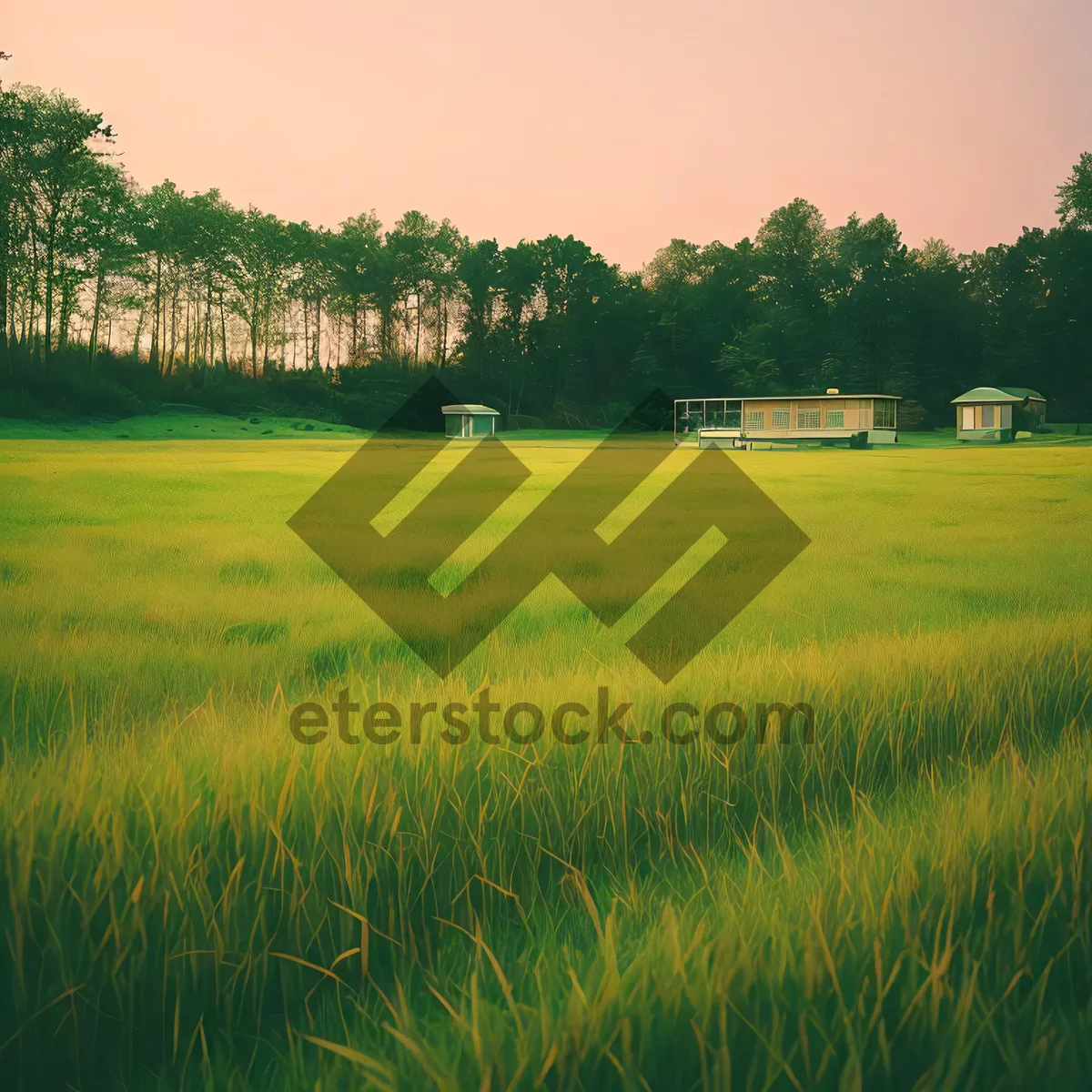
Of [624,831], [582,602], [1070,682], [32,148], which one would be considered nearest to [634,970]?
[624,831]

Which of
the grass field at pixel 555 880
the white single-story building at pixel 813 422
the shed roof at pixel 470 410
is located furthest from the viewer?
the shed roof at pixel 470 410

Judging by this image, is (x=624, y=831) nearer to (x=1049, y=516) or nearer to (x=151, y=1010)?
(x=151, y=1010)

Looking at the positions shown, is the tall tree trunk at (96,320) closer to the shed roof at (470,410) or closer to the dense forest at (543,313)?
the dense forest at (543,313)

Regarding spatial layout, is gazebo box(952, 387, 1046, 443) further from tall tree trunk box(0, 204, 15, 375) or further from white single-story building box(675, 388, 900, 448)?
tall tree trunk box(0, 204, 15, 375)

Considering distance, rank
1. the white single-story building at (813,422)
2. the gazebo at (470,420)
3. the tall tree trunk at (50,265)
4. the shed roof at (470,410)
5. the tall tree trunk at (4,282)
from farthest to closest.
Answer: the gazebo at (470,420) → the shed roof at (470,410) → the white single-story building at (813,422) → the tall tree trunk at (50,265) → the tall tree trunk at (4,282)

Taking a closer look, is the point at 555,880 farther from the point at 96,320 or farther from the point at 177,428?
the point at 96,320

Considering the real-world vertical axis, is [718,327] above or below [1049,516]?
above

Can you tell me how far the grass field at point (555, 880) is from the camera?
1.42m

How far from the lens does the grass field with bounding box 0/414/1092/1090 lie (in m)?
1.42

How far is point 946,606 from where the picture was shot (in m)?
6.14

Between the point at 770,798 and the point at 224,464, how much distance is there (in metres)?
20.0

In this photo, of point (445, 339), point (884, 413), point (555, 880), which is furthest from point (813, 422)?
point (555, 880)

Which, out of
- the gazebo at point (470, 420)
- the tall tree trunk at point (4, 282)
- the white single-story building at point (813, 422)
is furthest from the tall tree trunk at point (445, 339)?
the tall tree trunk at point (4, 282)

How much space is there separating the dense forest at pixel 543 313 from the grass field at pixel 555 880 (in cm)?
4349
